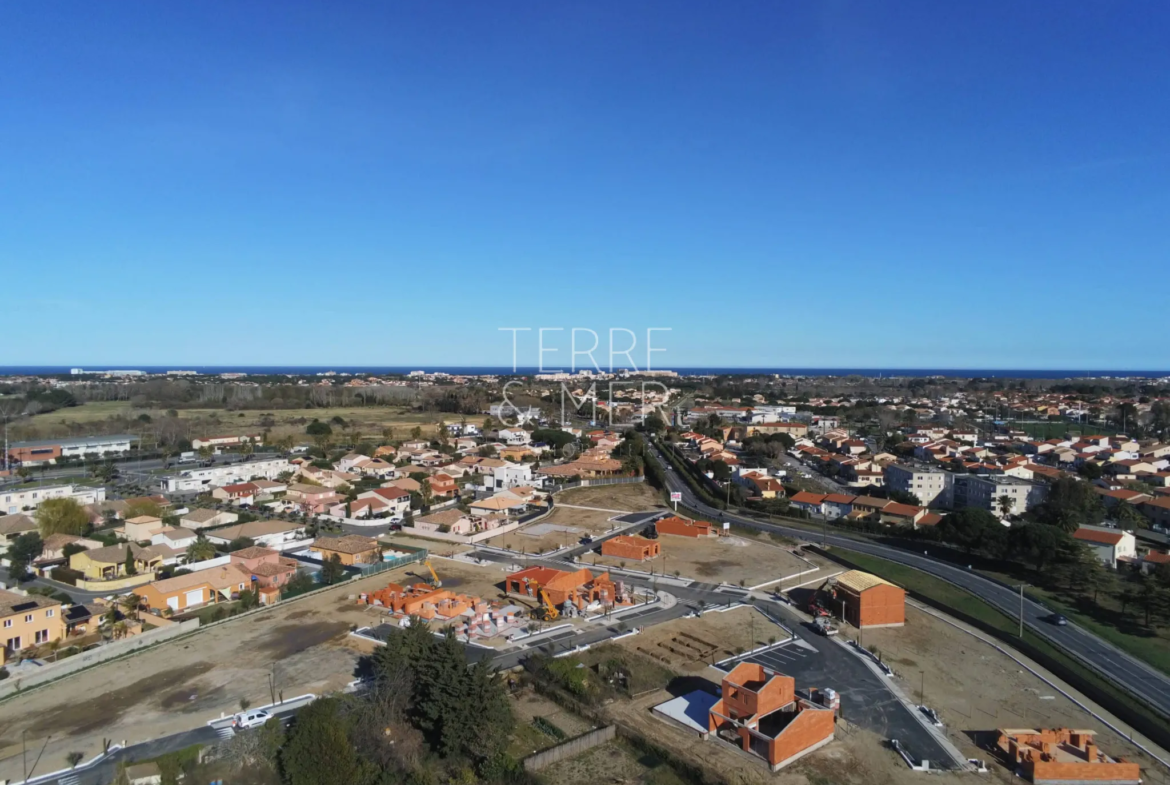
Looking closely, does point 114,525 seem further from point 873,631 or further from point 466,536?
point 873,631

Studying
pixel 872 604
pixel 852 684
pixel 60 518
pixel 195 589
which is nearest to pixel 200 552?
pixel 195 589

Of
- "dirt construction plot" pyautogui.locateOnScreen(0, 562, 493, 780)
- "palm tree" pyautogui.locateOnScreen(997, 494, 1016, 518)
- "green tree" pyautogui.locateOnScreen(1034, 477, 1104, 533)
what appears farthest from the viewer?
"palm tree" pyautogui.locateOnScreen(997, 494, 1016, 518)

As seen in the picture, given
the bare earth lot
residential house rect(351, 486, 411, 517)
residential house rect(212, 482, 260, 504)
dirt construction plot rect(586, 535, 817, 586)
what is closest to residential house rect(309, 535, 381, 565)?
residential house rect(351, 486, 411, 517)

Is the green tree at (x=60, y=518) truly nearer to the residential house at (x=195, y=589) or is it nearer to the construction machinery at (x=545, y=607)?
the residential house at (x=195, y=589)

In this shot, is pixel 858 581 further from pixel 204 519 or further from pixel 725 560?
pixel 204 519

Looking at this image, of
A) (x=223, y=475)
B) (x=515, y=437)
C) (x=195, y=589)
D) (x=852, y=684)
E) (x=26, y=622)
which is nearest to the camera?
(x=852, y=684)

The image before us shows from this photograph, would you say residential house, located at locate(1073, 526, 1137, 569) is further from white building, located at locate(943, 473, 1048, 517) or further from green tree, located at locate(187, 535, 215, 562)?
green tree, located at locate(187, 535, 215, 562)

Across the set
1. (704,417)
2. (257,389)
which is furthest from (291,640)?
(257,389)
